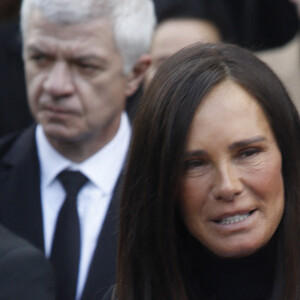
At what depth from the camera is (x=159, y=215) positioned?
2.89 m

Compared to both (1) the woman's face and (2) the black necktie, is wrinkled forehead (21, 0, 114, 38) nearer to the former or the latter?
(2) the black necktie

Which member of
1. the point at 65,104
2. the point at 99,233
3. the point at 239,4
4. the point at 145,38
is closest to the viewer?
the point at 99,233

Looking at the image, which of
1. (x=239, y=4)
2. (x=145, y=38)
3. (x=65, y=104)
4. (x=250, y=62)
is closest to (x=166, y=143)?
(x=250, y=62)

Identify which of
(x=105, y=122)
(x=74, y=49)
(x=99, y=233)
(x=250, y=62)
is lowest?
(x=99, y=233)

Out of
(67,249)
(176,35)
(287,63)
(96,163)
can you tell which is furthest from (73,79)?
(287,63)

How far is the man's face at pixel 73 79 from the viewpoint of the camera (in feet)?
13.1

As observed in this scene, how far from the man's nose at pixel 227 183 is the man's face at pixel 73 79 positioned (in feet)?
4.31

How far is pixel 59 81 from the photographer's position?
13.0ft

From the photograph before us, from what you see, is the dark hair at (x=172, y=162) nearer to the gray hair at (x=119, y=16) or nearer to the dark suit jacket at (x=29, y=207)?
the dark suit jacket at (x=29, y=207)

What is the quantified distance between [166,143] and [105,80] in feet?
4.33

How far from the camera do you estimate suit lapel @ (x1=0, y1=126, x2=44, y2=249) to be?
3.81 meters

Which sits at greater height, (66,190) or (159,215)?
(159,215)

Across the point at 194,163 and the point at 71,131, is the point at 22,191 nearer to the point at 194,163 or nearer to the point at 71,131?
the point at 71,131

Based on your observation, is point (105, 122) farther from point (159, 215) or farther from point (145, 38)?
point (159, 215)
